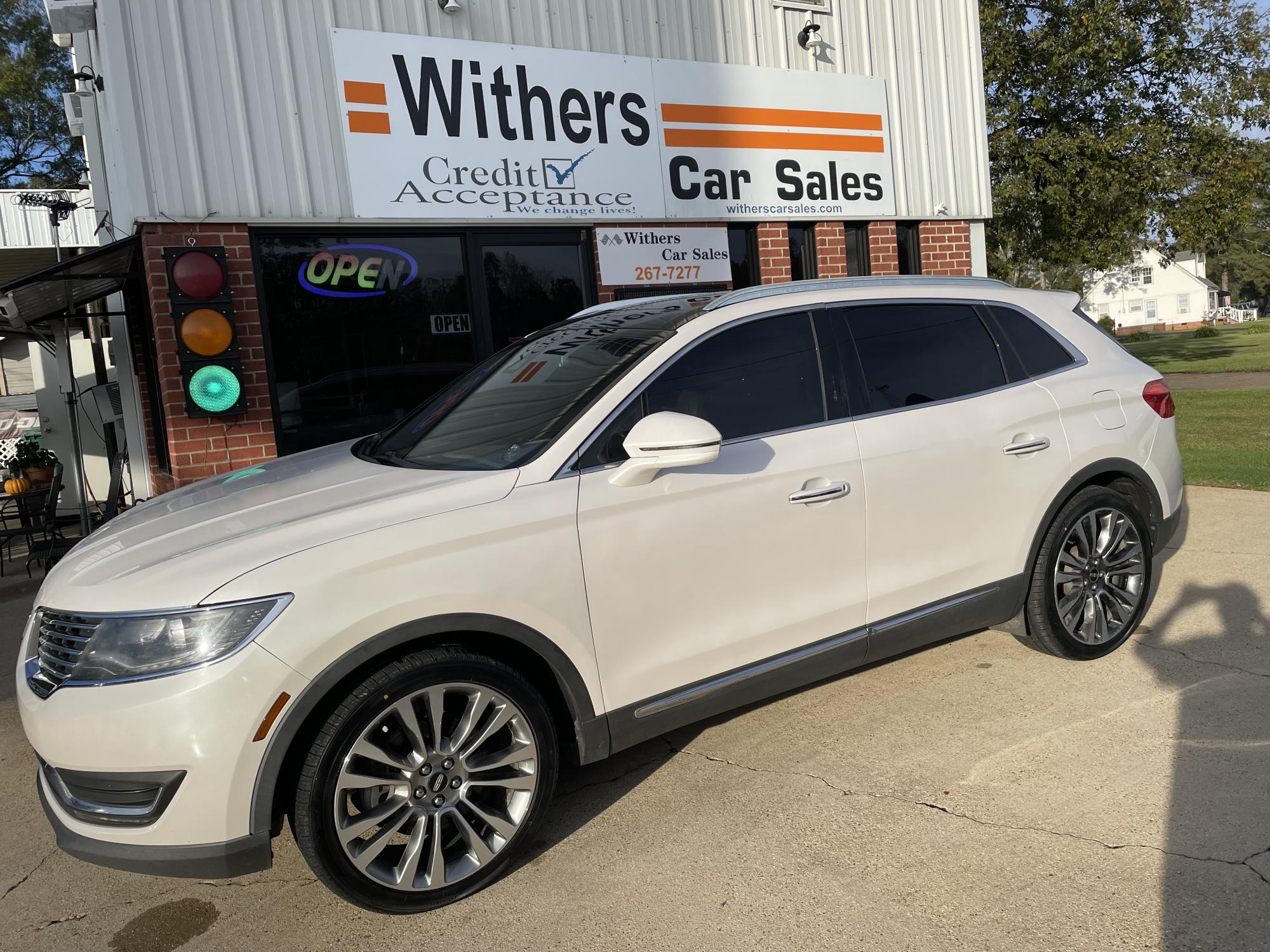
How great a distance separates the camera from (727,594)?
3402mm

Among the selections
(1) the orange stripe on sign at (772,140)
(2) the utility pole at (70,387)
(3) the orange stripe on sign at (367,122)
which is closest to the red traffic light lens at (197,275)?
(3) the orange stripe on sign at (367,122)

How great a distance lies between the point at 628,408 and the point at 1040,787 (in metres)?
1.95

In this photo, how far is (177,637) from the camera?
2629mm

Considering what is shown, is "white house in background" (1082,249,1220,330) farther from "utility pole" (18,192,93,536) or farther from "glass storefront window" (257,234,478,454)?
"utility pole" (18,192,93,536)

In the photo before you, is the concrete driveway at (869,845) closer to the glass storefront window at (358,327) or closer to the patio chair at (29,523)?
the glass storefront window at (358,327)

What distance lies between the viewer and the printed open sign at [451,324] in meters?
8.23

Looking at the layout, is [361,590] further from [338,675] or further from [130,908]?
[130,908]

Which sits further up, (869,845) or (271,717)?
(271,717)

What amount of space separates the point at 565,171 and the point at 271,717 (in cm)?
686

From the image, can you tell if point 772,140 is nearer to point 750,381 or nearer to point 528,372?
point 528,372

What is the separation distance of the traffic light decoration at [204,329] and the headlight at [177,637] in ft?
16.1

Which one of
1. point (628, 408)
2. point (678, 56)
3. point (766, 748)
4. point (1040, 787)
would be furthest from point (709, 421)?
point (678, 56)

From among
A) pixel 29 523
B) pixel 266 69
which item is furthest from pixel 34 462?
pixel 266 69

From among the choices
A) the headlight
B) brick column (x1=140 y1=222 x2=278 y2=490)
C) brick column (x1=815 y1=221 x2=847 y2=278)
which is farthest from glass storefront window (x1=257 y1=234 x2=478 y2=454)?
the headlight
